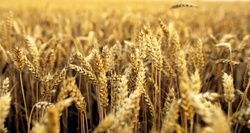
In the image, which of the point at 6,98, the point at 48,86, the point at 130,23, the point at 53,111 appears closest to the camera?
the point at 53,111

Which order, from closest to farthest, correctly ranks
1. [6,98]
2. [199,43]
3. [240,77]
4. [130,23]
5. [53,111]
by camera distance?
[53,111] < [6,98] < [199,43] < [240,77] < [130,23]

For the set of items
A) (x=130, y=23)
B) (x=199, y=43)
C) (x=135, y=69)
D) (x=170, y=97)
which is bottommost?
(x=170, y=97)

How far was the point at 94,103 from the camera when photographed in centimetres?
Answer: 222

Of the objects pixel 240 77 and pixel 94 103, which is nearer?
pixel 94 103

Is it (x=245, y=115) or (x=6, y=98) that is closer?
(x=6, y=98)

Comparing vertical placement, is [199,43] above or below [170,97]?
above

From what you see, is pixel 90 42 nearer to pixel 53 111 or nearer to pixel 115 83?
pixel 115 83

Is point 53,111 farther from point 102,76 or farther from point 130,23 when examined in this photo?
point 130,23

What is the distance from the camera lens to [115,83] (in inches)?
41.8

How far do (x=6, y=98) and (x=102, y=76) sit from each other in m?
0.33

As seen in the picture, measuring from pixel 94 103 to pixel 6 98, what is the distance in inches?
57.4

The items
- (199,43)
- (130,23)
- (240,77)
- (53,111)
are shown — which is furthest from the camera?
(130,23)

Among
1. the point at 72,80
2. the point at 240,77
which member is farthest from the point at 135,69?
the point at 240,77

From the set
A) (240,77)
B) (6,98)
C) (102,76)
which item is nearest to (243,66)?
(240,77)
